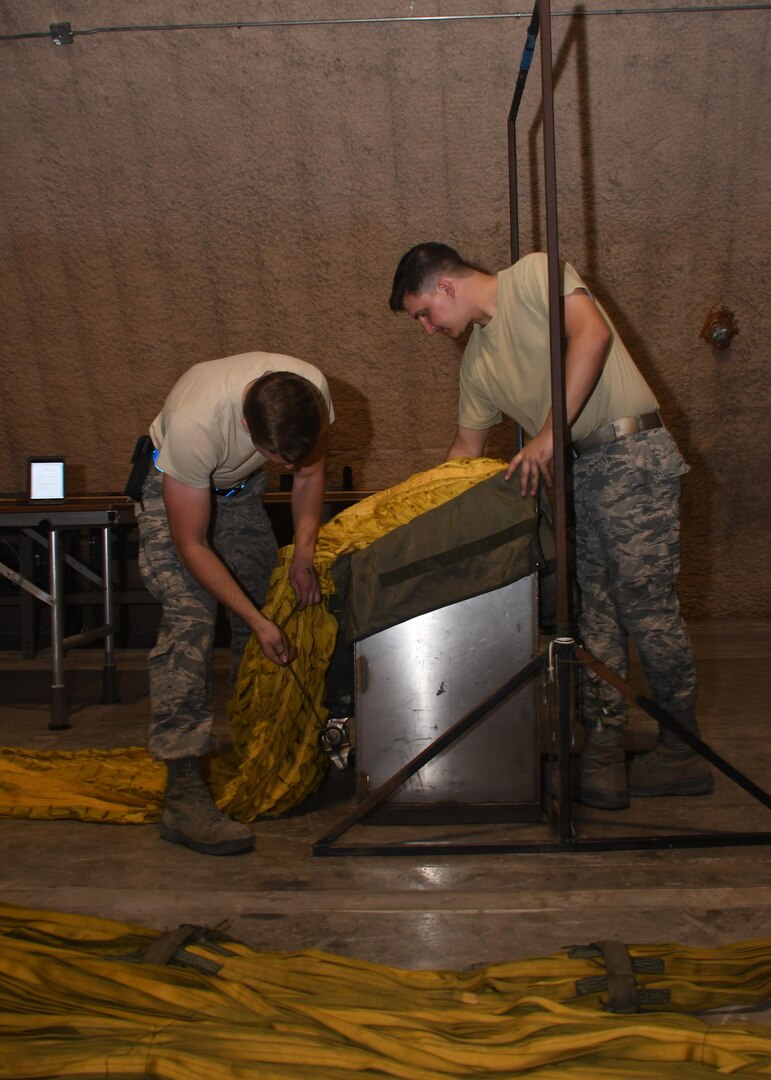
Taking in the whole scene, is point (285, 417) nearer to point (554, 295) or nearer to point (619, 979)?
point (554, 295)

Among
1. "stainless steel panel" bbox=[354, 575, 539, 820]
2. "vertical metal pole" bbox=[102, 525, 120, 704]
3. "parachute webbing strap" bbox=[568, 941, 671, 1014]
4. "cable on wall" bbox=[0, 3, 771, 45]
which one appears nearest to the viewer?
"parachute webbing strap" bbox=[568, 941, 671, 1014]

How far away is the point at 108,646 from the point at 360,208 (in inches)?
98.6

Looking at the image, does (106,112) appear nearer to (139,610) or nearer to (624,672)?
(139,610)

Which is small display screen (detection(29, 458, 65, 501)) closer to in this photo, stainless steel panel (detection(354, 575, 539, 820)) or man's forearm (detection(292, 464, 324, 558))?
man's forearm (detection(292, 464, 324, 558))

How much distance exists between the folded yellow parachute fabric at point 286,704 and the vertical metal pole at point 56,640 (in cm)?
90

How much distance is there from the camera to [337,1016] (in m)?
1.38

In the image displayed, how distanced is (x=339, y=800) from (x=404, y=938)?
0.91m

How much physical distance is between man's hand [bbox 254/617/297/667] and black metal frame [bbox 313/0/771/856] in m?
0.42

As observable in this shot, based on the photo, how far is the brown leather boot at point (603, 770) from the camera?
246 centimetres

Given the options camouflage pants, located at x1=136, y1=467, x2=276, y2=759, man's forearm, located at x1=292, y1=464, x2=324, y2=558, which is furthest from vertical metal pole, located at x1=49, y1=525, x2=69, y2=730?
man's forearm, located at x1=292, y1=464, x2=324, y2=558

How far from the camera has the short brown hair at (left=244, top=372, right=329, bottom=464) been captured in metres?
2.11

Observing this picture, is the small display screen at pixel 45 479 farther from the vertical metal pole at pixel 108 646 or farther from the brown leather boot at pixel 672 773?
the brown leather boot at pixel 672 773

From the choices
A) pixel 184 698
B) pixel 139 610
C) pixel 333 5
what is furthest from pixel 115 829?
pixel 333 5

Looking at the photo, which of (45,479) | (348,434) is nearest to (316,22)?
(348,434)
